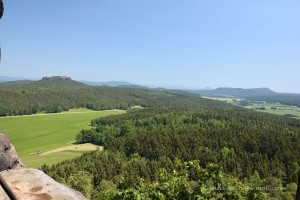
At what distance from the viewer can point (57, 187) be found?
1725 centimetres

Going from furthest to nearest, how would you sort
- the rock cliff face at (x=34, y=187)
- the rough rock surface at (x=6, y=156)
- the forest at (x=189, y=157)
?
the forest at (x=189, y=157) < the rough rock surface at (x=6, y=156) < the rock cliff face at (x=34, y=187)

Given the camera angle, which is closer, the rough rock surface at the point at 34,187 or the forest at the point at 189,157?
the rough rock surface at the point at 34,187

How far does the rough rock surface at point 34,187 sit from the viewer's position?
15.6 metres

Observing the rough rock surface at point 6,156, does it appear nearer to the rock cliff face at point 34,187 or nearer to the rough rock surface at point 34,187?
the rock cliff face at point 34,187

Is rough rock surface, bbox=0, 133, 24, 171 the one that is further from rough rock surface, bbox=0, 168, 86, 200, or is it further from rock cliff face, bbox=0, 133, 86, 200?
rough rock surface, bbox=0, 168, 86, 200

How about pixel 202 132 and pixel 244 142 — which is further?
pixel 202 132

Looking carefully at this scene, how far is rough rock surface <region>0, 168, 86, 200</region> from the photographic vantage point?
15625 mm

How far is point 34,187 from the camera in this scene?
16.8 meters

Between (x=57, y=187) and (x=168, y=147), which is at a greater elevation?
(x=57, y=187)

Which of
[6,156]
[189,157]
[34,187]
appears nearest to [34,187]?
[34,187]

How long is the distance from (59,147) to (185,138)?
70739 millimetres

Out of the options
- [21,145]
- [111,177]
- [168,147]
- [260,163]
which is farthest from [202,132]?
[21,145]

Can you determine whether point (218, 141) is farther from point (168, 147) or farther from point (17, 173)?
point (17, 173)

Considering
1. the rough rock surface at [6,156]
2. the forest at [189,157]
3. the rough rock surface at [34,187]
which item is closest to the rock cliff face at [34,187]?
the rough rock surface at [34,187]
